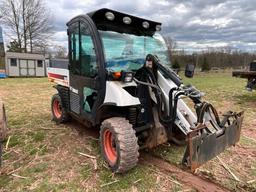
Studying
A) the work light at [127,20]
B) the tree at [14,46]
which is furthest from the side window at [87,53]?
the tree at [14,46]

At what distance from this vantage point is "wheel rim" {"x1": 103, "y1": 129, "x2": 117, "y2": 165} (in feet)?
11.8

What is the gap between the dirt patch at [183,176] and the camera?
3.11 m

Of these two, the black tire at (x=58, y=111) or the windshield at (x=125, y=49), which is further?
the black tire at (x=58, y=111)

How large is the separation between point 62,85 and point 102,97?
188cm

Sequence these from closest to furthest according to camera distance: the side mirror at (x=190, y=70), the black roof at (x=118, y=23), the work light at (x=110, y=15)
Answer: the work light at (x=110, y=15) < the black roof at (x=118, y=23) < the side mirror at (x=190, y=70)

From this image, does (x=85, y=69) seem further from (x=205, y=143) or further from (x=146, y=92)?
(x=205, y=143)

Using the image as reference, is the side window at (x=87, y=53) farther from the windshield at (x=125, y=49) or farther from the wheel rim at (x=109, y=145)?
the wheel rim at (x=109, y=145)

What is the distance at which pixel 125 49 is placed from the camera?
3902 mm

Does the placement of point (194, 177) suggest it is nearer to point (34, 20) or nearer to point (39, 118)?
point (39, 118)

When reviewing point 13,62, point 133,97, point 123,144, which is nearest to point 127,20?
point 133,97

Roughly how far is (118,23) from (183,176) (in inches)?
97.8

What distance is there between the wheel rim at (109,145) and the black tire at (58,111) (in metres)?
2.04

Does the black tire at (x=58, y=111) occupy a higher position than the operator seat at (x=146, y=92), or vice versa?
the operator seat at (x=146, y=92)

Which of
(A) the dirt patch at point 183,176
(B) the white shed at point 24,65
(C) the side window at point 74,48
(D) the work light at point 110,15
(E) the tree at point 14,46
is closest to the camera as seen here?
(A) the dirt patch at point 183,176
